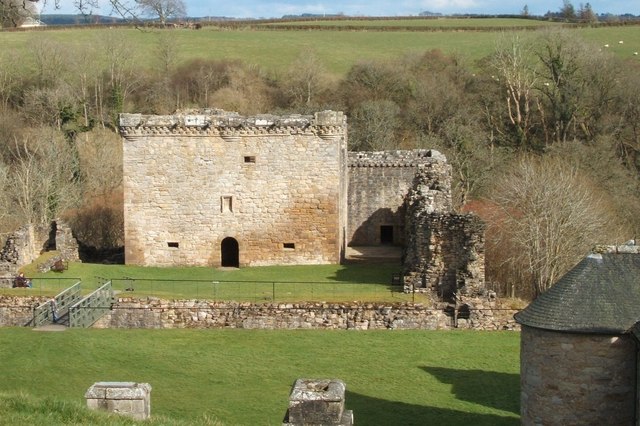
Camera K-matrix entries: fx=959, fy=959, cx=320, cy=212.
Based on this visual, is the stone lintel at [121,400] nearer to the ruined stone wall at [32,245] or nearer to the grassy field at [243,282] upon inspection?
the grassy field at [243,282]

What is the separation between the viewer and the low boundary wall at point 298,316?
2202cm

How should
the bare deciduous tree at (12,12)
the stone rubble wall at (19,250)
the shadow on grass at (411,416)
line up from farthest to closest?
the stone rubble wall at (19,250) < the shadow on grass at (411,416) < the bare deciduous tree at (12,12)

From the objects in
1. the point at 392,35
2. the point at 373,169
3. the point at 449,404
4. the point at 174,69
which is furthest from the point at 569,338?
the point at 392,35

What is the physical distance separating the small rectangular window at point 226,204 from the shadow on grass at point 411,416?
14587 millimetres

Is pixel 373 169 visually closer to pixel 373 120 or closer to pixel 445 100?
pixel 373 120

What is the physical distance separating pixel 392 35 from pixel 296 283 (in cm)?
5530

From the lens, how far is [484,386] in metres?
17.5

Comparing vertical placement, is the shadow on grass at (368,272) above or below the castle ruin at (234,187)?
below

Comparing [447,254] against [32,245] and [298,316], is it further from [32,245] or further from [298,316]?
[32,245]

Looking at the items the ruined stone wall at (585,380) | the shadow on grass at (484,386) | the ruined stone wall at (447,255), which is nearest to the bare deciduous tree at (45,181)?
the ruined stone wall at (447,255)

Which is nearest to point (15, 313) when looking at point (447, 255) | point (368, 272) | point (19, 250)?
point (19, 250)

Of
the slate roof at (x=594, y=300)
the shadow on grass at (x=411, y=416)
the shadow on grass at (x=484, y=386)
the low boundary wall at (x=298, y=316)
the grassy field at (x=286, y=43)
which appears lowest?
the shadow on grass at (x=411, y=416)

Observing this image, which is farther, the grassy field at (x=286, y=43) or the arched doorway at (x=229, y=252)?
the grassy field at (x=286, y=43)

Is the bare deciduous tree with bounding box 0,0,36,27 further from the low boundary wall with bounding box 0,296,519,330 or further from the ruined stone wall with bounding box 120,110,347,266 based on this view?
the ruined stone wall with bounding box 120,110,347,266
